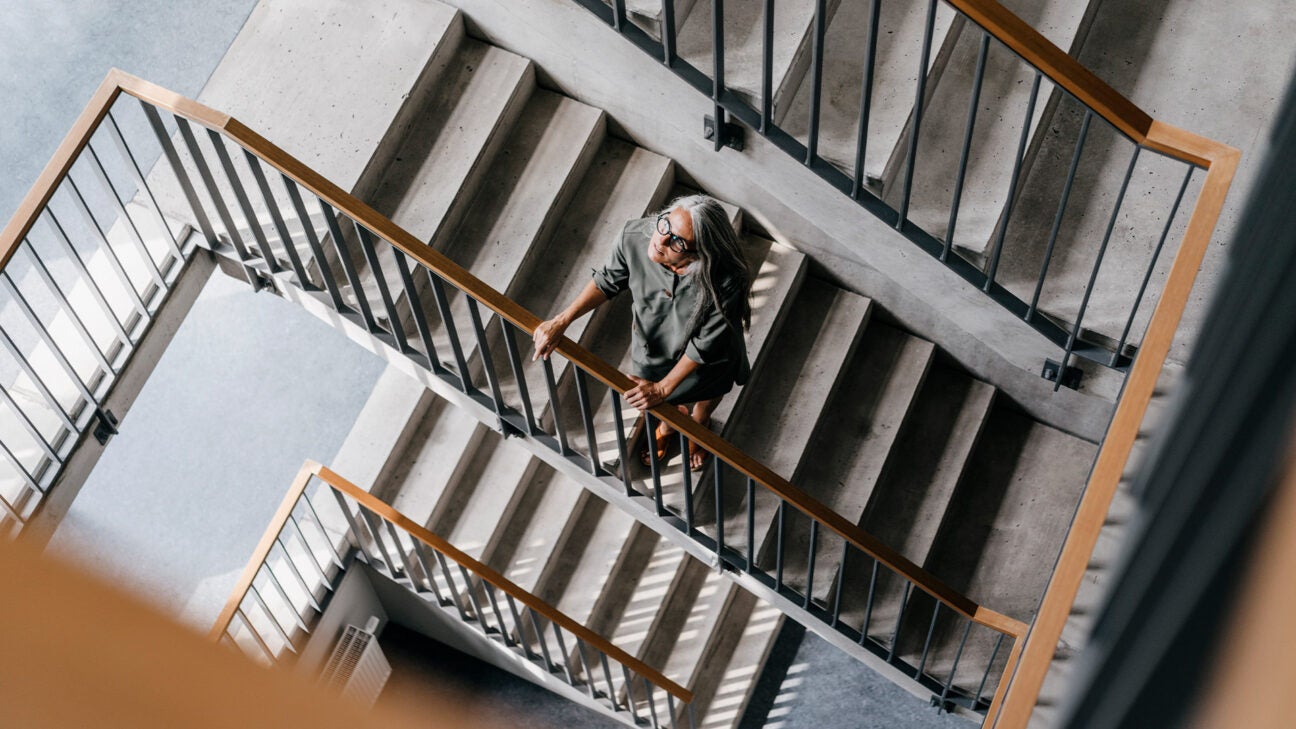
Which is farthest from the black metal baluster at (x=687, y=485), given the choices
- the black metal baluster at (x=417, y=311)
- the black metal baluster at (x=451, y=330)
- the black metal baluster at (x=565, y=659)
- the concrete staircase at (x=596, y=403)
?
the black metal baluster at (x=565, y=659)

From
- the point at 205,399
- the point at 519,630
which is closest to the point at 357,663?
the point at 519,630

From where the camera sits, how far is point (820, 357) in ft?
14.6

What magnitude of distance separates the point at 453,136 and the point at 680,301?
1.31 m

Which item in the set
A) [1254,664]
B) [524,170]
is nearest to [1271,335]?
[1254,664]

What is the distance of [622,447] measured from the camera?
146 inches

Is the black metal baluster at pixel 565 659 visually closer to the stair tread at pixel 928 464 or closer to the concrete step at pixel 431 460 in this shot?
the concrete step at pixel 431 460

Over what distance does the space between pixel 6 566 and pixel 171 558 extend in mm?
6042

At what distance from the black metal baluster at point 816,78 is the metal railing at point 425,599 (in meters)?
2.16

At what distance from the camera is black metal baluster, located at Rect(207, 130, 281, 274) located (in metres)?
3.19

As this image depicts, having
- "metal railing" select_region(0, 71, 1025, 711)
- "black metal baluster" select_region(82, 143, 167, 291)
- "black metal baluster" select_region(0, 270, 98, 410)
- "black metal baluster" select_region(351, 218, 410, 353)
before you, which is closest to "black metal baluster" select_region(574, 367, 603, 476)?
"metal railing" select_region(0, 71, 1025, 711)

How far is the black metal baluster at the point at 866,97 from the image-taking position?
2746 mm

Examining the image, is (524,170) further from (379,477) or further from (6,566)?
(6,566)

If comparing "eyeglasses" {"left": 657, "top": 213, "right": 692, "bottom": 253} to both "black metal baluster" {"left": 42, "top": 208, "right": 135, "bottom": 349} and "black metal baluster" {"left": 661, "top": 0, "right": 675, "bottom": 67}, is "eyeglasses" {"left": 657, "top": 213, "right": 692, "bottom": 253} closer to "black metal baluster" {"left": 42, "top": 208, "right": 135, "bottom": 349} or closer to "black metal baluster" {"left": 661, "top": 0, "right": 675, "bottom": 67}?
"black metal baluster" {"left": 661, "top": 0, "right": 675, "bottom": 67}

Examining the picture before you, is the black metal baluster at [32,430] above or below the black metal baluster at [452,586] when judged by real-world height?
below
